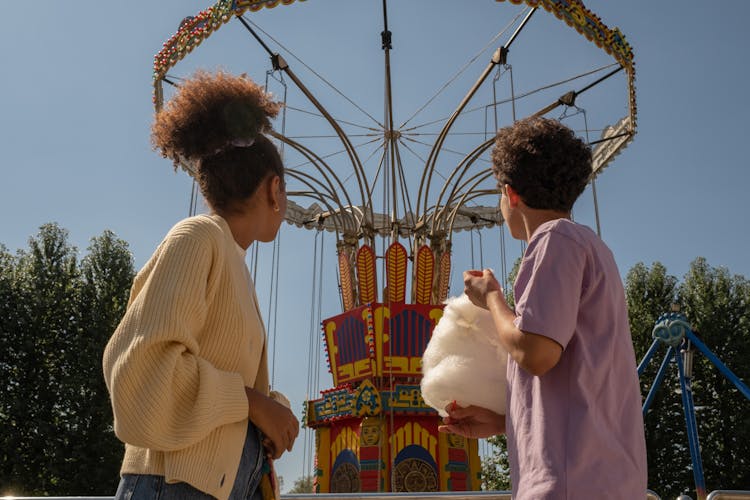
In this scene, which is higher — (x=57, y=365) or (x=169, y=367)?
(x=57, y=365)

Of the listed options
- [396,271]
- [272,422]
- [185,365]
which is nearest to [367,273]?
[396,271]

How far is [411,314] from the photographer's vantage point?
10008 millimetres

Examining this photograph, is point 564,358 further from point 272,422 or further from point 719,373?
point 719,373

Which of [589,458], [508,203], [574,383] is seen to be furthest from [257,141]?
[589,458]

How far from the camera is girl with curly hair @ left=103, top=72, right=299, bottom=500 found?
1633mm

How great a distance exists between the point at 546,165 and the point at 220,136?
89cm

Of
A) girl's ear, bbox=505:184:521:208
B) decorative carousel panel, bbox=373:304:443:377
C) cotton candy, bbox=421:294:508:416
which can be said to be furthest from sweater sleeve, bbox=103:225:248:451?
decorative carousel panel, bbox=373:304:443:377

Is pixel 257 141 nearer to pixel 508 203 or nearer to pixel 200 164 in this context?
pixel 200 164

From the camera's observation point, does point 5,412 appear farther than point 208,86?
Yes

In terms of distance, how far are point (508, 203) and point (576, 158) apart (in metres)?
0.22

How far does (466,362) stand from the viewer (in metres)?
2.13

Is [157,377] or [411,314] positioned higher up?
[411,314]

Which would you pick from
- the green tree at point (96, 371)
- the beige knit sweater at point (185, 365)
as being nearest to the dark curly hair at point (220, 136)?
the beige knit sweater at point (185, 365)

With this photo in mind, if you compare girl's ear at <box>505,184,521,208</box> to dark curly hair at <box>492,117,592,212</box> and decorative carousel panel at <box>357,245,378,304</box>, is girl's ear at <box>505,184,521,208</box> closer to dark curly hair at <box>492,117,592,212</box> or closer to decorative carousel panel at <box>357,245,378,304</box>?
dark curly hair at <box>492,117,592,212</box>
